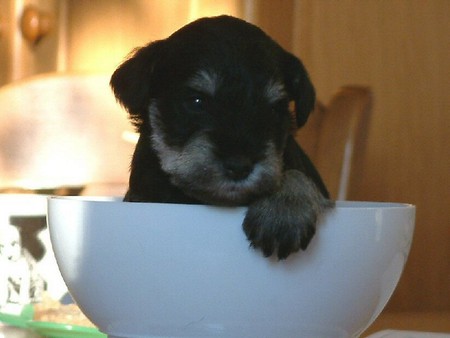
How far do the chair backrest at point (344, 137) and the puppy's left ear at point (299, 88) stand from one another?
411mm

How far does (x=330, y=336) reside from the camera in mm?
731

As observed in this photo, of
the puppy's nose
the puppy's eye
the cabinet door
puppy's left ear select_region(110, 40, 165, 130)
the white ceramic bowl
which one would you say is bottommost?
the white ceramic bowl

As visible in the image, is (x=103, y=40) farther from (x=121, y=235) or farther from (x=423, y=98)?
(x=121, y=235)

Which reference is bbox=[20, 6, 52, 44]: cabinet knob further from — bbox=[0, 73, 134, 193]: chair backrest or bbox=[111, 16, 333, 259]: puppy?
bbox=[111, 16, 333, 259]: puppy

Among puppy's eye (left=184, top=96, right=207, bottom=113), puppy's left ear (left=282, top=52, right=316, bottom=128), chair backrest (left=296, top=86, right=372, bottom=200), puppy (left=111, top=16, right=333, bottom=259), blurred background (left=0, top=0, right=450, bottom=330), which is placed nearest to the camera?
puppy (left=111, top=16, right=333, bottom=259)

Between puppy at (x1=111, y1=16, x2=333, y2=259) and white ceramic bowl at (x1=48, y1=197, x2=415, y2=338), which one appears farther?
puppy at (x1=111, y1=16, x2=333, y2=259)

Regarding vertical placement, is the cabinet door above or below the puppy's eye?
above

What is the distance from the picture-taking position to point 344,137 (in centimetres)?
157

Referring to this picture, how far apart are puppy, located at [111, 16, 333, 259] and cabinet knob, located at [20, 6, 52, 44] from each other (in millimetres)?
1512

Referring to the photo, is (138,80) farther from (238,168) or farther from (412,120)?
(412,120)

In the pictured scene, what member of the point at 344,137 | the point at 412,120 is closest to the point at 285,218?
the point at 344,137

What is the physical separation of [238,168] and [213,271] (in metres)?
0.18

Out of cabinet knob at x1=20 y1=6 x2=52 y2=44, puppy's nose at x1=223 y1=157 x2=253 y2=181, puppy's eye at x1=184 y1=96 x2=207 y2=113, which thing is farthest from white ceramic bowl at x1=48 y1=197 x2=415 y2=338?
cabinet knob at x1=20 y1=6 x2=52 y2=44

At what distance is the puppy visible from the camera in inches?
32.3
